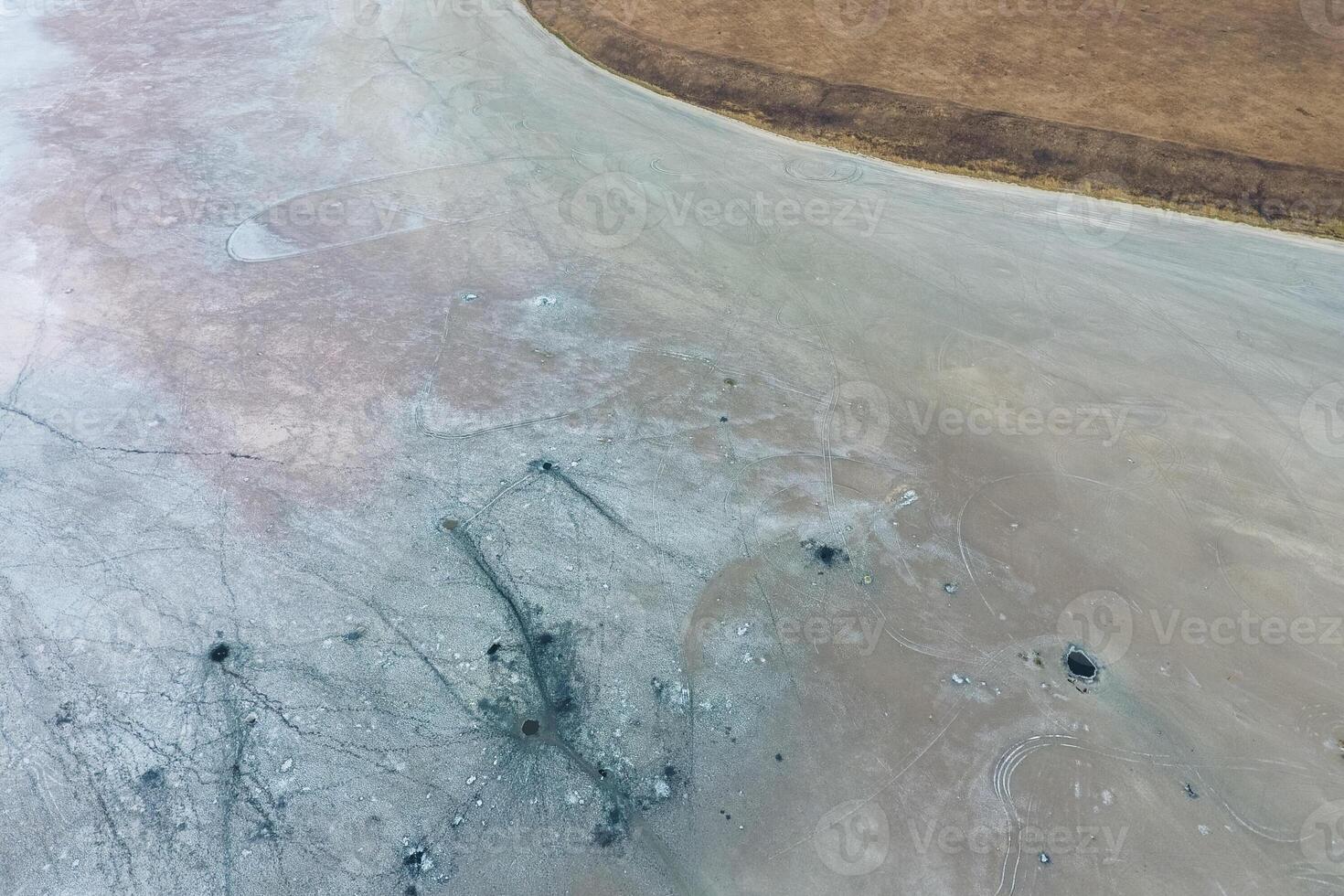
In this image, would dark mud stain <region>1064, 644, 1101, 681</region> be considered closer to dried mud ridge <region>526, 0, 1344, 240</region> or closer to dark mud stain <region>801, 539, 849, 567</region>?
dark mud stain <region>801, 539, 849, 567</region>

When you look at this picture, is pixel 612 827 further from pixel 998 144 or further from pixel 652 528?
pixel 998 144

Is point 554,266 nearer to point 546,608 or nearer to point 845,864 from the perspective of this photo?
point 546,608

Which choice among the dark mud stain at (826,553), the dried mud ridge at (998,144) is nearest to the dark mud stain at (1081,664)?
the dark mud stain at (826,553)

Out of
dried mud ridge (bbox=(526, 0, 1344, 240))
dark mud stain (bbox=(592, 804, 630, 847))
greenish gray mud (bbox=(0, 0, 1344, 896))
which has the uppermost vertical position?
dried mud ridge (bbox=(526, 0, 1344, 240))

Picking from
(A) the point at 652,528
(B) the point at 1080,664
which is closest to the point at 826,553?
(A) the point at 652,528

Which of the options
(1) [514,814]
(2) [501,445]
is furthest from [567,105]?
(1) [514,814]

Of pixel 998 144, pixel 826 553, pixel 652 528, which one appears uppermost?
pixel 998 144

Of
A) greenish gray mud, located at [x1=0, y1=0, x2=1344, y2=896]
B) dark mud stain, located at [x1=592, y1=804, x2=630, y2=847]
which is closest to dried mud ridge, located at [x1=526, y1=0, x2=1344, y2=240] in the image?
greenish gray mud, located at [x1=0, y1=0, x2=1344, y2=896]
